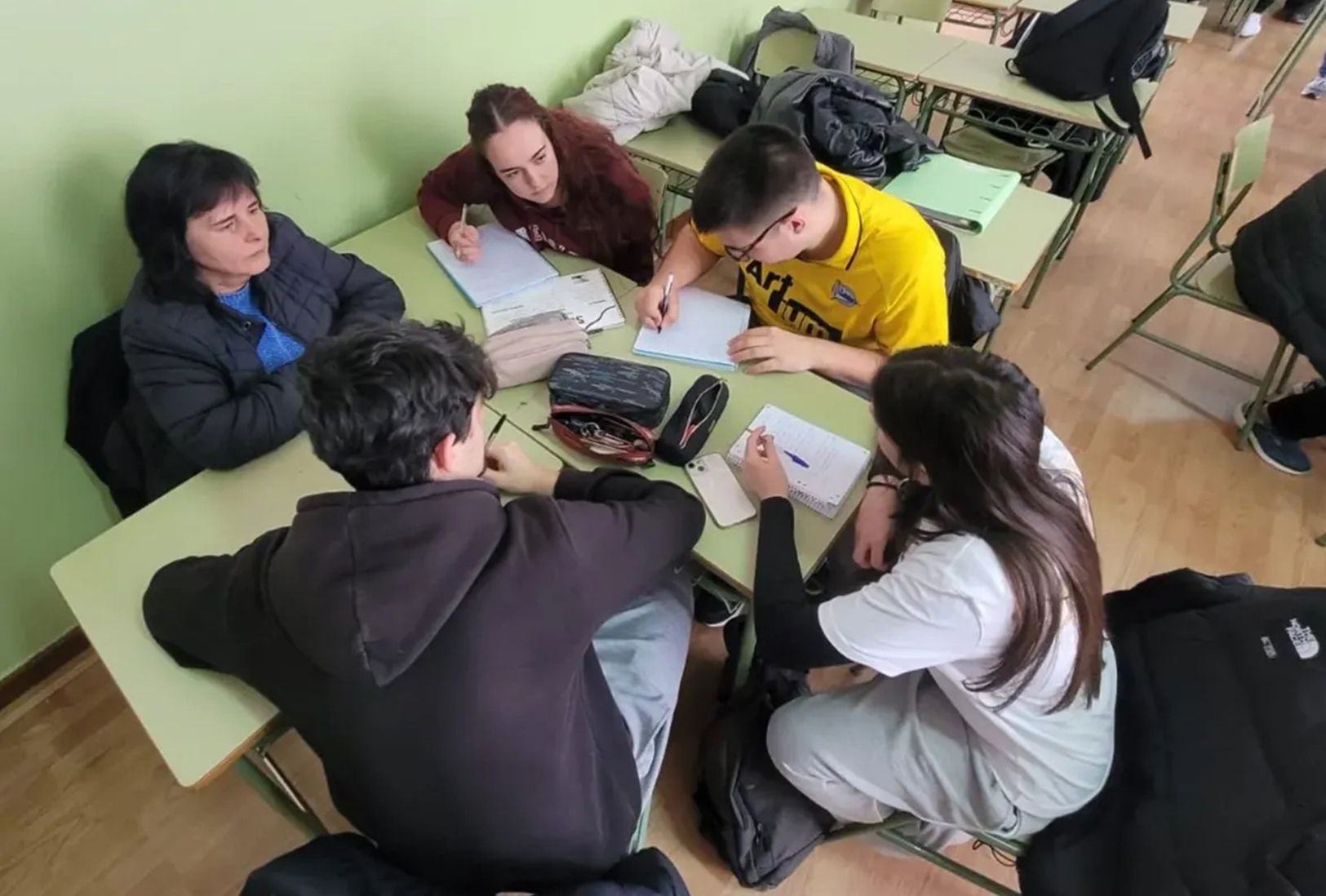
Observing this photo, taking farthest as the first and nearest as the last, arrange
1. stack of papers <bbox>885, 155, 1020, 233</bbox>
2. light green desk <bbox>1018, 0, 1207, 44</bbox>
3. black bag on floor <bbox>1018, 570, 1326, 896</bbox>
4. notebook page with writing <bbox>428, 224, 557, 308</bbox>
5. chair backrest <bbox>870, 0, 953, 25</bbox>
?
chair backrest <bbox>870, 0, 953, 25</bbox>, light green desk <bbox>1018, 0, 1207, 44</bbox>, stack of papers <bbox>885, 155, 1020, 233</bbox>, notebook page with writing <bbox>428, 224, 557, 308</bbox>, black bag on floor <bbox>1018, 570, 1326, 896</bbox>

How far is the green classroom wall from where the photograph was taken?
55.7 inches

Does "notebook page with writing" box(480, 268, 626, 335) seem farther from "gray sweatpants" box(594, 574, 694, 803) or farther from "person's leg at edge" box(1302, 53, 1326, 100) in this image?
"person's leg at edge" box(1302, 53, 1326, 100)

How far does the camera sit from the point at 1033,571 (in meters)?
1.05

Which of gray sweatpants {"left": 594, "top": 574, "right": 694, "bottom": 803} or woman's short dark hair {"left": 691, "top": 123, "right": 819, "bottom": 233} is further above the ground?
woman's short dark hair {"left": 691, "top": 123, "right": 819, "bottom": 233}

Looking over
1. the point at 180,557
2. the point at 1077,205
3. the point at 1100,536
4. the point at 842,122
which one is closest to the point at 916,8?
the point at 1077,205

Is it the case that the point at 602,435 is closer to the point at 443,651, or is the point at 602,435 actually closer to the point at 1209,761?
the point at 443,651

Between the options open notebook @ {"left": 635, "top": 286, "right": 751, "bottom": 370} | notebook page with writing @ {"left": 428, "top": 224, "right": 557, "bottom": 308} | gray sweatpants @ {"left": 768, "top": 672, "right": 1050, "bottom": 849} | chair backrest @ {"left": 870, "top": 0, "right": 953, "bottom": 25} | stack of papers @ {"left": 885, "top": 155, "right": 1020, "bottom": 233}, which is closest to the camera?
gray sweatpants @ {"left": 768, "top": 672, "right": 1050, "bottom": 849}

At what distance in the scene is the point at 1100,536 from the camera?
241 centimetres

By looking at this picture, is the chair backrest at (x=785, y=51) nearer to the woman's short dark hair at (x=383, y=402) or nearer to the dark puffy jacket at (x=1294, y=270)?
the dark puffy jacket at (x=1294, y=270)

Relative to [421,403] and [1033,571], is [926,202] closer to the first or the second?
[1033,571]

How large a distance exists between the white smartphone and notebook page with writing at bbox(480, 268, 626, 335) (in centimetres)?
44

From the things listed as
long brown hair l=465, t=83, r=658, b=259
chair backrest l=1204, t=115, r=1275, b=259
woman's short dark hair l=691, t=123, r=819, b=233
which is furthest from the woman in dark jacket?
chair backrest l=1204, t=115, r=1275, b=259

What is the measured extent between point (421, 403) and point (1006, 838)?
3.72ft

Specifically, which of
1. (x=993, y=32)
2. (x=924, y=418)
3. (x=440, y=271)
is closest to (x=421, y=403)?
(x=924, y=418)
